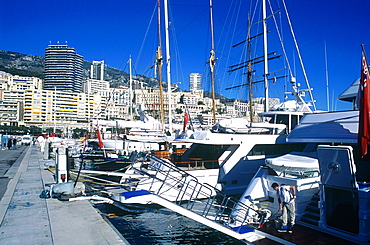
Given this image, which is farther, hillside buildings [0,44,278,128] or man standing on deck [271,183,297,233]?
hillside buildings [0,44,278,128]

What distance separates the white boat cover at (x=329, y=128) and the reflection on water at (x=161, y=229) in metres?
5.23

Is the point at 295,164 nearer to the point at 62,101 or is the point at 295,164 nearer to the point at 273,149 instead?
the point at 273,149

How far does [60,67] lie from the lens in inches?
7451

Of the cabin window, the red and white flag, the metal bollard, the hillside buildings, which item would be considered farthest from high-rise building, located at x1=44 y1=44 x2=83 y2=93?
the red and white flag

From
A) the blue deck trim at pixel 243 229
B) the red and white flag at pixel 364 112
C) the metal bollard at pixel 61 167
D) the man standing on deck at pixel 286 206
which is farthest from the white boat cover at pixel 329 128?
the metal bollard at pixel 61 167

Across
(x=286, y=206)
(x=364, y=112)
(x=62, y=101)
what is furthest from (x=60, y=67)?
(x=364, y=112)

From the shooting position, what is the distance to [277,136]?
1518 cm

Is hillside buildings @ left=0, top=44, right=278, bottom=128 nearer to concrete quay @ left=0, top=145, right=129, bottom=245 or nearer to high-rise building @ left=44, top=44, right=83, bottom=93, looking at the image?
high-rise building @ left=44, top=44, right=83, bottom=93

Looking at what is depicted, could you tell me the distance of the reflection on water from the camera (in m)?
8.89

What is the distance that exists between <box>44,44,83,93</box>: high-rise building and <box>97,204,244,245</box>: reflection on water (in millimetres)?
189766

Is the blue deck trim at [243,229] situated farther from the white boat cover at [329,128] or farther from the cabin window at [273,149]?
the cabin window at [273,149]

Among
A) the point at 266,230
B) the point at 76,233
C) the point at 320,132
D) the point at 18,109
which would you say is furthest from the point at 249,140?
the point at 18,109

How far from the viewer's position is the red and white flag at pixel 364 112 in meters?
7.49

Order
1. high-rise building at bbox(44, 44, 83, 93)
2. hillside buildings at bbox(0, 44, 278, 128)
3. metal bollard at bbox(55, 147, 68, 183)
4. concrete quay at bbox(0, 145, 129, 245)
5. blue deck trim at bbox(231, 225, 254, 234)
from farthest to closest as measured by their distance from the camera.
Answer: high-rise building at bbox(44, 44, 83, 93) → hillside buildings at bbox(0, 44, 278, 128) → metal bollard at bbox(55, 147, 68, 183) → blue deck trim at bbox(231, 225, 254, 234) → concrete quay at bbox(0, 145, 129, 245)
